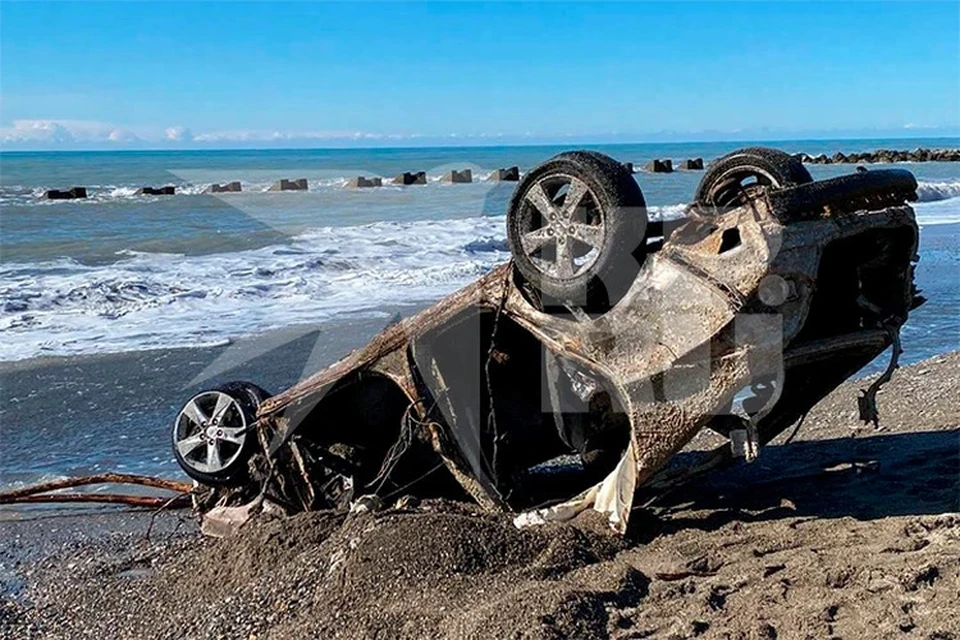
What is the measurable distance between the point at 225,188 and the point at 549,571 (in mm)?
47702

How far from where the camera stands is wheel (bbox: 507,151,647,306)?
15.1 ft

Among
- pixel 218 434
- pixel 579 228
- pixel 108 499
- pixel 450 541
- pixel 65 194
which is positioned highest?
pixel 579 228

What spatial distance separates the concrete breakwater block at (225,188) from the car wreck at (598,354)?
44.6 m

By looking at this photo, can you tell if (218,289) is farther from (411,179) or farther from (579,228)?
(411,179)

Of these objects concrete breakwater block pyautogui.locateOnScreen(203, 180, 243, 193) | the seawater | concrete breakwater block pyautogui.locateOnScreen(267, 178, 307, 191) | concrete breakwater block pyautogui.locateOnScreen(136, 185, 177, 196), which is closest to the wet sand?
the seawater

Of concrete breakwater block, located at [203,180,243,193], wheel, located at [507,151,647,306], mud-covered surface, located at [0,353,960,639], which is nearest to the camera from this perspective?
mud-covered surface, located at [0,353,960,639]

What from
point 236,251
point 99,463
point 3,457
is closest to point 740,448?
point 99,463

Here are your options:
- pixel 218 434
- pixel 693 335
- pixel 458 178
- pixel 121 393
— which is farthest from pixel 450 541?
pixel 458 178

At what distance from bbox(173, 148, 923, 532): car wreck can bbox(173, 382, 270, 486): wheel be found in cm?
1

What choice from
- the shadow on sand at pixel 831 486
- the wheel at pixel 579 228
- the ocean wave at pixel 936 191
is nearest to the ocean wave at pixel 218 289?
the shadow on sand at pixel 831 486

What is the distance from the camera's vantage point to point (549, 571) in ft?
15.1

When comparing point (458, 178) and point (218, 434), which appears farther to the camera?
point (458, 178)

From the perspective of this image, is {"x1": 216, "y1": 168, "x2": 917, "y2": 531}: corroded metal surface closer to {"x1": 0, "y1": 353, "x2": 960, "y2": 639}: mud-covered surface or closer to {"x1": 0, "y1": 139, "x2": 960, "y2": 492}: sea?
{"x1": 0, "y1": 353, "x2": 960, "y2": 639}: mud-covered surface

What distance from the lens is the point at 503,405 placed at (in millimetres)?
6023
